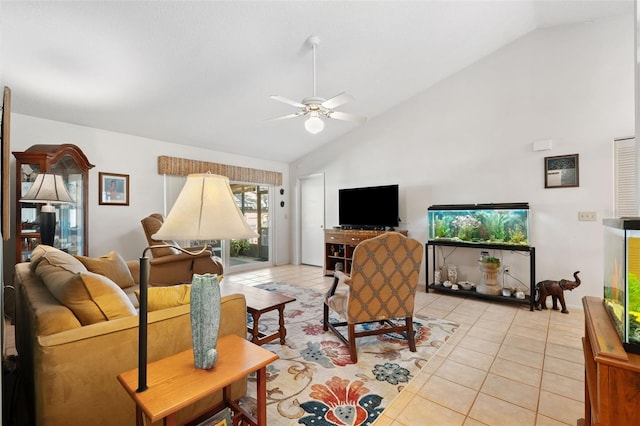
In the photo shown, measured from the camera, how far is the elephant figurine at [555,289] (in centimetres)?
321

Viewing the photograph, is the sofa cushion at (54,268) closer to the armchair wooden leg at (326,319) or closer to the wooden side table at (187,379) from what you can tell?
the wooden side table at (187,379)

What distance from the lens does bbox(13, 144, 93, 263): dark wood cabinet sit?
308cm

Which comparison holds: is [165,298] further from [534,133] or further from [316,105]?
[534,133]

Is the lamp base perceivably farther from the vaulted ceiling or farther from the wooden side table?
the wooden side table

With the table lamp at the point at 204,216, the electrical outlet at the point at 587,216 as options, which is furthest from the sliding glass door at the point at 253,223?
the electrical outlet at the point at 587,216

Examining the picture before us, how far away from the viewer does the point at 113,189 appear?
4.02 metres

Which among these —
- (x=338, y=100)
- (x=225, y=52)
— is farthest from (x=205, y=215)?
(x=225, y=52)

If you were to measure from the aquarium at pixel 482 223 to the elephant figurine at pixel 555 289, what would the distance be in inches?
19.8

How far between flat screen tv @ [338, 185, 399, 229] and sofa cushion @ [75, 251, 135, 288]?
339 cm

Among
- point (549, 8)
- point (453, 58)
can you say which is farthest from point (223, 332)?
point (549, 8)

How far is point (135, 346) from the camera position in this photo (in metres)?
1.23

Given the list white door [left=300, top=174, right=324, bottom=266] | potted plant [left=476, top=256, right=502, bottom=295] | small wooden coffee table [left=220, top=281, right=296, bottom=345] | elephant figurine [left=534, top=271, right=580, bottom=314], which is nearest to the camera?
small wooden coffee table [left=220, top=281, right=296, bottom=345]

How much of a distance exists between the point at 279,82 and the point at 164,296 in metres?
3.02

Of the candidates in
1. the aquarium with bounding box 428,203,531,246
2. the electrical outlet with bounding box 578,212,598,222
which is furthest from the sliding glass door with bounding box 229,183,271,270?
the electrical outlet with bounding box 578,212,598,222
